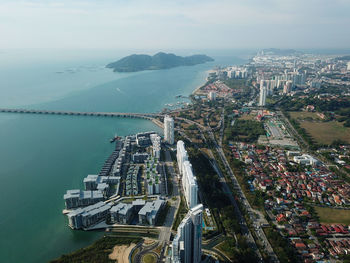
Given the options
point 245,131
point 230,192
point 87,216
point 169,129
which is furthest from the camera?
point 245,131

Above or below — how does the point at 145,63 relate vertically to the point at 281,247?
above

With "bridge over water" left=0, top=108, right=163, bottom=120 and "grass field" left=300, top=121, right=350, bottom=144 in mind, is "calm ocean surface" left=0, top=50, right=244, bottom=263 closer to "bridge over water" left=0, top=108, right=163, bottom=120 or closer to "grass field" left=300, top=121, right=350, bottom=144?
"bridge over water" left=0, top=108, right=163, bottom=120

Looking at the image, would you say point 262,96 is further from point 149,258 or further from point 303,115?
point 149,258

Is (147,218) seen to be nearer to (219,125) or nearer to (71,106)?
(219,125)

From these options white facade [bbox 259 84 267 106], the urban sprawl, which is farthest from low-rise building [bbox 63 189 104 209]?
white facade [bbox 259 84 267 106]

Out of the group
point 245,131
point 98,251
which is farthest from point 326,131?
point 98,251

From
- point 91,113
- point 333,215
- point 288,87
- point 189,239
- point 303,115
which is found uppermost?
point 288,87

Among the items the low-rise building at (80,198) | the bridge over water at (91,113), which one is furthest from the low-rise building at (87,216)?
the bridge over water at (91,113)
